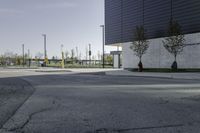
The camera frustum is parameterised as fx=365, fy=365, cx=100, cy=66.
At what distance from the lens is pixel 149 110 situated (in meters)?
10.6

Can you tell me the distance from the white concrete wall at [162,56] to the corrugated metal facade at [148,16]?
1025 millimetres

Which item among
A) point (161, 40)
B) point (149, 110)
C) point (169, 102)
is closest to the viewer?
point (149, 110)

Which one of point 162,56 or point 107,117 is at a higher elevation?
point 162,56

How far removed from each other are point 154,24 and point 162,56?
4531 mm

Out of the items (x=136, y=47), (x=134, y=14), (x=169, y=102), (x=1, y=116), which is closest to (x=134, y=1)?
(x=134, y=14)

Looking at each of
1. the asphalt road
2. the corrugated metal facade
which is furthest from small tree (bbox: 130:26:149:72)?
the asphalt road

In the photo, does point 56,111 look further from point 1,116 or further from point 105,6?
point 105,6

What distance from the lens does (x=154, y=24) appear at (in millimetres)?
48312

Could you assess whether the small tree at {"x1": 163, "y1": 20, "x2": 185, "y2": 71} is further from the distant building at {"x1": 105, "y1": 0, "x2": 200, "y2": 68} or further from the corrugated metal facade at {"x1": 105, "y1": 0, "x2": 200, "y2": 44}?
the corrugated metal facade at {"x1": 105, "y1": 0, "x2": 200, "y2": 44}

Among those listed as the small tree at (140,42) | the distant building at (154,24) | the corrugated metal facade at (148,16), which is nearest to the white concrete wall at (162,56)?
the distant building at (154,24)

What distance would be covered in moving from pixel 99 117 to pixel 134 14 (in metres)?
45.2

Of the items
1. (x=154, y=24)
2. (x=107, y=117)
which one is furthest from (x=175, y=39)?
(x=107, y=117)

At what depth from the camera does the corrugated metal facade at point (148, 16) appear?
41562 millimetres

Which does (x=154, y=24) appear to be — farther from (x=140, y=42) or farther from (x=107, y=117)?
(x=107, y=117)
